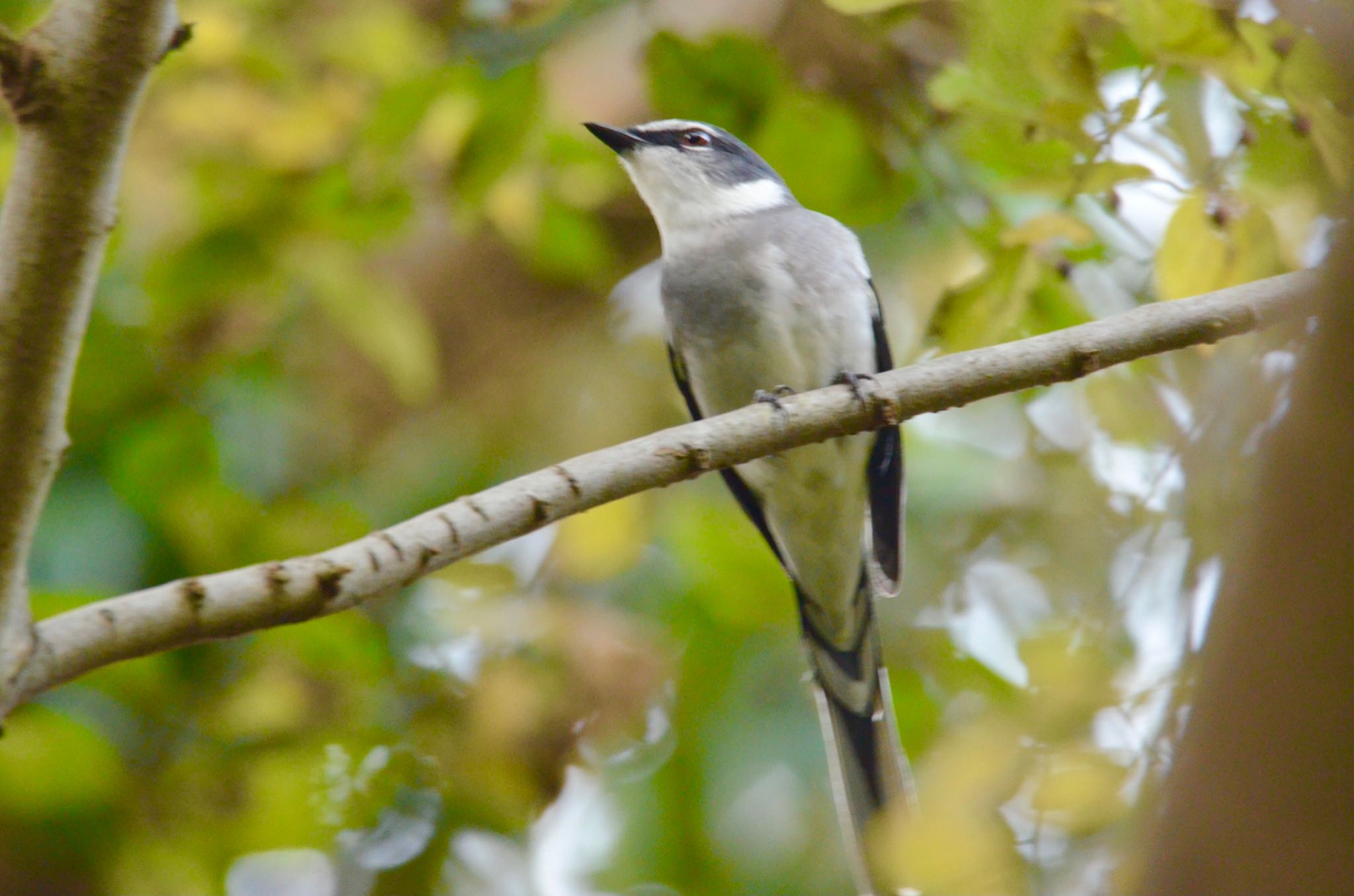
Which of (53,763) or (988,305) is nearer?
(988,305)

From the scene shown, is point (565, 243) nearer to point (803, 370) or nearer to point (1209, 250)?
point (803, 370)

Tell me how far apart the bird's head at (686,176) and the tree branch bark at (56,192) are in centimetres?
183

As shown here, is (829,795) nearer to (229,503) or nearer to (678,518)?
(678,518)

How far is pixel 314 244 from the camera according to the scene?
11.7 ft

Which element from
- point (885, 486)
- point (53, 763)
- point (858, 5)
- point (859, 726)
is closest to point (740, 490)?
point (885, 486)

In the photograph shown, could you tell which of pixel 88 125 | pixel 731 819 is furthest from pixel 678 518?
pixel 88 125

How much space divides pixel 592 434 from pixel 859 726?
68.5 inches

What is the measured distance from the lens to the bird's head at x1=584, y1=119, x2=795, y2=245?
3492 mm

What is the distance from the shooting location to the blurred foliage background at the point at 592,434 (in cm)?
228

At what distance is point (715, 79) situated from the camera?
304 cm

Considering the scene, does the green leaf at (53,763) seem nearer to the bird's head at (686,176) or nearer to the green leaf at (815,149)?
the bird's head at (686,176)

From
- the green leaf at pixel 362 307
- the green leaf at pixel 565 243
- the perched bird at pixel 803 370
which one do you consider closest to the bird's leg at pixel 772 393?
the perched bird at pixel 803 370

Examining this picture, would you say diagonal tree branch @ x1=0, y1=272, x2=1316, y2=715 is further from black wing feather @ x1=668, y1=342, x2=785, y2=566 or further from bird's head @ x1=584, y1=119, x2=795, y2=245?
bird's head @ x1=584, y1=119, x2=795, y2=245

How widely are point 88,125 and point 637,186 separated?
6.66 feet
